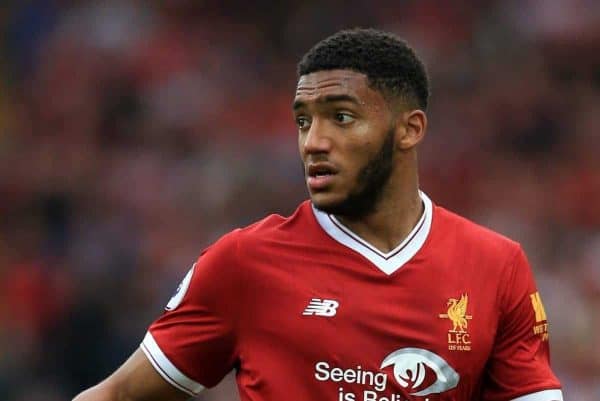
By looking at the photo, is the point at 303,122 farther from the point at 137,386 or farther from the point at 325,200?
the point at 137,386

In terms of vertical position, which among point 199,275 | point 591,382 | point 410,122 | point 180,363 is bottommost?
point 591,382

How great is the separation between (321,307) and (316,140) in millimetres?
489

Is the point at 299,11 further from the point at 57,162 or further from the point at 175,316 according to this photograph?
the point at 175,316

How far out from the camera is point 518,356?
4.01m

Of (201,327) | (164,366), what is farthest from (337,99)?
(164,366)

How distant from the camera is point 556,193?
32.9 feet

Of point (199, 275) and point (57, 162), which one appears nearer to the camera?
point (199, 275)

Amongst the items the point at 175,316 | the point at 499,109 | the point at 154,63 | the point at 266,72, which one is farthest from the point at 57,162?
the point at 175,316

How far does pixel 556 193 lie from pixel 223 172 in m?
2.53

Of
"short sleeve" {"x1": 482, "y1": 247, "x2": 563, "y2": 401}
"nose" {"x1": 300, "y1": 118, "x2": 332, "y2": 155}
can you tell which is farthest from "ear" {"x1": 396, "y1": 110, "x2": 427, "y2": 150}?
"short sleeve" {"x1": 482, "y1": 247, "x2": 563, "y2": 401}

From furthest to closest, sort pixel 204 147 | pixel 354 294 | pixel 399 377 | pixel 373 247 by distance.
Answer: pixel 204 147 → pixel 373 247 → pixel 354 294 → pixel 399 377

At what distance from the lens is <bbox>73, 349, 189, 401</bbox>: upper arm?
12.9 feet

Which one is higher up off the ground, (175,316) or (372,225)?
(372,225)

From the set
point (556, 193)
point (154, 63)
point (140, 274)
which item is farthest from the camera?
point (154, 63)
